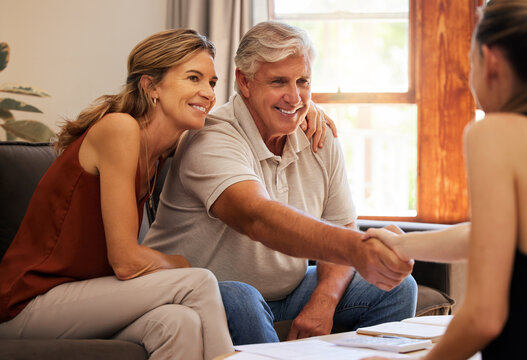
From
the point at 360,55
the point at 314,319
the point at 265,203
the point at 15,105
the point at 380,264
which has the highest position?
the point at 360,55

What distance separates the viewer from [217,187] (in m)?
1.73

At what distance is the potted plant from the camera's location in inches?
129

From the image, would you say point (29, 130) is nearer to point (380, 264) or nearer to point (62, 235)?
point (62, 235)

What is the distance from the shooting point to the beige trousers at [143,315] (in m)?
1.50

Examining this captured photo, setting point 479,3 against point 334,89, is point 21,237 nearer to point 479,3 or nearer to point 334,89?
point 334,89

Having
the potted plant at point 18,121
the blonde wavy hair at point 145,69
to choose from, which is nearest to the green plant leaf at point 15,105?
the potted plant at point 18,121

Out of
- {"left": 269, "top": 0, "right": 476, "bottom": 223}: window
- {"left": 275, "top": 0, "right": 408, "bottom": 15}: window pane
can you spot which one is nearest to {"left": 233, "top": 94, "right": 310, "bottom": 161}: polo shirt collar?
{"left": 269, "top": 0, "right": 476, "bottom": 223}: window

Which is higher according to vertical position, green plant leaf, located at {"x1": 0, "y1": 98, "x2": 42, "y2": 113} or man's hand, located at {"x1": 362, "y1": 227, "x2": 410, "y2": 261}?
green plant leaf, located at {"x1": 0, "y1": 98, "x2": 42, "y2": 113}

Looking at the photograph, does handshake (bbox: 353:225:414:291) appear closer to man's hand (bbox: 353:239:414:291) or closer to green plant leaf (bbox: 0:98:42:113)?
man's hand (bbox: 353:239:414:291)

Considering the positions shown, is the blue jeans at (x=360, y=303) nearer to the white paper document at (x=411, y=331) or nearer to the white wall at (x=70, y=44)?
the white paper document at (x=411, y=331)

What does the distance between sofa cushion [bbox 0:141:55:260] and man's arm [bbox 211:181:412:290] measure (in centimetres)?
66

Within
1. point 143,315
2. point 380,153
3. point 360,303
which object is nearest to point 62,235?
point 143,315

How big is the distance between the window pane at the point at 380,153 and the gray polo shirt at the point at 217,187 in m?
1.54

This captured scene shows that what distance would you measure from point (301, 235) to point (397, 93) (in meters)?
2.08
